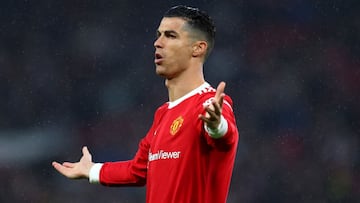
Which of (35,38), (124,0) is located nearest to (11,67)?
(35,38)

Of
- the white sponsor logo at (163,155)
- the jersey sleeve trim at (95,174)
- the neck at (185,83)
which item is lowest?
the jersey sleeve trim at (95,174)

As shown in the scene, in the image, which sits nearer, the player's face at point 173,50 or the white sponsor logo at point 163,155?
the white sponsor logo at point 163,155

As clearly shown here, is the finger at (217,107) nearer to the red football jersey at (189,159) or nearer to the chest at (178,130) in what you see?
the red football jersey at (189,159)

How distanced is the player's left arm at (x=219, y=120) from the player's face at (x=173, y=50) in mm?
423

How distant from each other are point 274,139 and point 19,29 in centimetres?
214

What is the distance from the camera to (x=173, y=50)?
334 centimetres

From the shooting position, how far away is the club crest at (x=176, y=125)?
3197 millimetres

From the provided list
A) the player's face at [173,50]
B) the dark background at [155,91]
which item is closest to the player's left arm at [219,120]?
the player's face at [173,50]

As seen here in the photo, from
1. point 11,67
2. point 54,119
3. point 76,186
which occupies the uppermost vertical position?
point 11,67

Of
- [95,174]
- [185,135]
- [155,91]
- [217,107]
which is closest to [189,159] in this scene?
[185,135]

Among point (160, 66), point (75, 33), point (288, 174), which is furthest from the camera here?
point (75, 33)

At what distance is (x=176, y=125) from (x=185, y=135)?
89 mm

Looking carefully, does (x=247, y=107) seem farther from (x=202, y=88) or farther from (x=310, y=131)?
(x=202, y=88)

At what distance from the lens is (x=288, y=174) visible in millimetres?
6086
